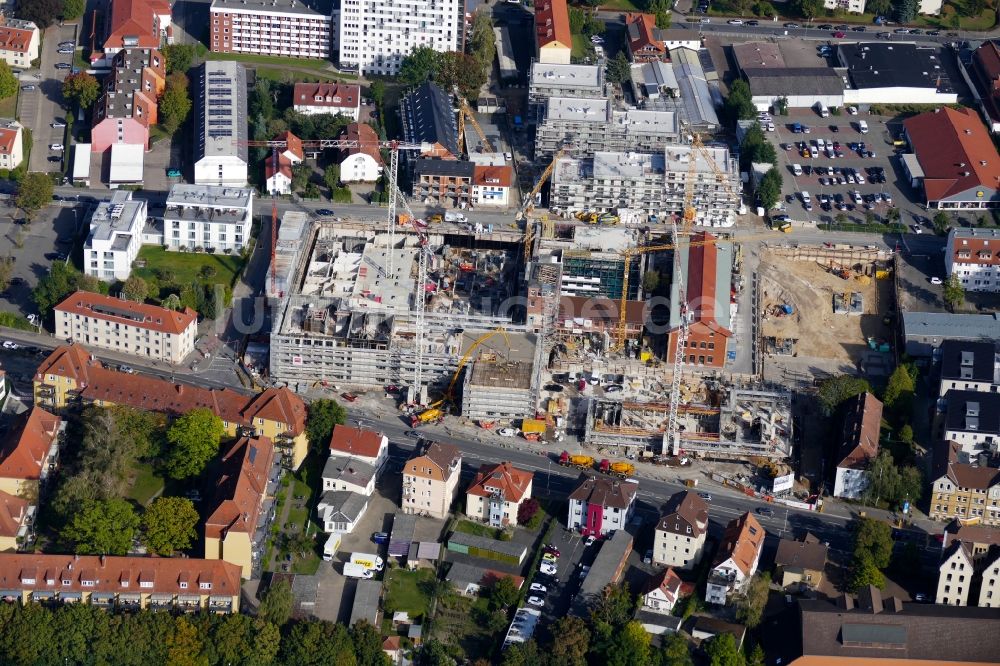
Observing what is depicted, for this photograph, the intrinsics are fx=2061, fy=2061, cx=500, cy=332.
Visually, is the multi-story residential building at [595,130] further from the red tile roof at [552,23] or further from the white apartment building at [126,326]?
the white apartment building at [126,326]

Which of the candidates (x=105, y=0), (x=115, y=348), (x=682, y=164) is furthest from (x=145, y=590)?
(x=105, y=0)

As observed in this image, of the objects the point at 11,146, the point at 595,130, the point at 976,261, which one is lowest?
the point at 976,261

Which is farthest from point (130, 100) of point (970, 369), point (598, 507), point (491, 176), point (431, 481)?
point (970, 369)

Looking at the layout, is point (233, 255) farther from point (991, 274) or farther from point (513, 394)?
point (991, 274)

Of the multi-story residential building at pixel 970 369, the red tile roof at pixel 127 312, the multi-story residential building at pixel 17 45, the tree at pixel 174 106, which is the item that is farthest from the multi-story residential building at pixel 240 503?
the multi-story residential building at pixel 17 45

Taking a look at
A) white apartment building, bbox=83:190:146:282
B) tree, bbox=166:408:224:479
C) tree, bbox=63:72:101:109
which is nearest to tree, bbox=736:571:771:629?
tree, bbox=166:408:224:479

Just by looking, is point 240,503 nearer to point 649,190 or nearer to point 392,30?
point 649,190
